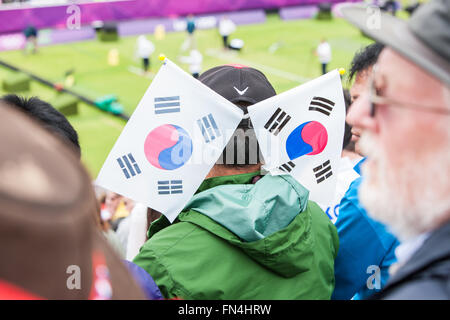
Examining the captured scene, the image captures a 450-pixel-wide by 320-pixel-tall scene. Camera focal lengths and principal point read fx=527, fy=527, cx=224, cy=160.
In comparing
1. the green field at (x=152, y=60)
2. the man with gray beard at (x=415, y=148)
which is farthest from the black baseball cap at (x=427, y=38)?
the green field at (x=152, y=60)

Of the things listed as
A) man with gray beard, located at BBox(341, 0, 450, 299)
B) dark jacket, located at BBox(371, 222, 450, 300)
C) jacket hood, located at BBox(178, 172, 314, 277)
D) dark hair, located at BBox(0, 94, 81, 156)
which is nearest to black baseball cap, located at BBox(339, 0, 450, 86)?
man with gray beard, located at BBox(341, 0, 450, 299)

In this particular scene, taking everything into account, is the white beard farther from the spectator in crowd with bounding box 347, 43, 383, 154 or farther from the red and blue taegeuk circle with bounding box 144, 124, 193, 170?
the spectator in crowd with bounding box 347, 43, 383, 154

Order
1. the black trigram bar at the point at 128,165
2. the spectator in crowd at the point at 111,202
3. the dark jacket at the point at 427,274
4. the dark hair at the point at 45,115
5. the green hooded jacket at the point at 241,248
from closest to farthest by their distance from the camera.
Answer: the dark jacket at the point at 427,274 < the green hooded jacket at the point at 241,248 < the dark hair at the point at 45,115 < the black trigram bar at the point at 128,165 < the spectator in crowd at the point at 111,202

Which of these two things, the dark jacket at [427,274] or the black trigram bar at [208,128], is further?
the black trigram bar at [208,128]

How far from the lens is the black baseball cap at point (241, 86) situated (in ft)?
8.93

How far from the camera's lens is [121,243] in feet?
14.5

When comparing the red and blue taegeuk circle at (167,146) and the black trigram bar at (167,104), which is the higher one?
the black trigram bar at (167,104)

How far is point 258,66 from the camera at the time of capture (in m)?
16.6

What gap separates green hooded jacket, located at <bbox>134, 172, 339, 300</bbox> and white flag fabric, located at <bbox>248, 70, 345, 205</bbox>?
804 mm

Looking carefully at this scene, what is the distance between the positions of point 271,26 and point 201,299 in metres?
21.5

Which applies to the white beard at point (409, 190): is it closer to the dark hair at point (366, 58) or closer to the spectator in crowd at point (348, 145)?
the dark hair at point (366, 58)

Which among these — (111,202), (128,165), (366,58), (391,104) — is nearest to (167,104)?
(128,165)

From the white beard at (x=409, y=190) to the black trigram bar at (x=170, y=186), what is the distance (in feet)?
4.45

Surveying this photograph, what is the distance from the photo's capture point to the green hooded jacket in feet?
6.28
